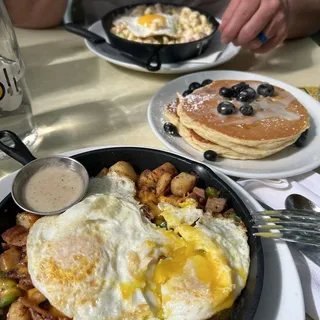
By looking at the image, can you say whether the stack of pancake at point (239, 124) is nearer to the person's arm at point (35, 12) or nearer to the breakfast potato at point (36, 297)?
the breakfast potato at point (36, 297)

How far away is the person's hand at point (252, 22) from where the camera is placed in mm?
2266

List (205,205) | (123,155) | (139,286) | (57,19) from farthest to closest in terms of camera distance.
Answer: (57,19) → (123,155) → (205,205) → (139,286)

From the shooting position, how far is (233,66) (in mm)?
2471

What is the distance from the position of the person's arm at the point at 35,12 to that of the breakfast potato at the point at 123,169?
1.73 meters

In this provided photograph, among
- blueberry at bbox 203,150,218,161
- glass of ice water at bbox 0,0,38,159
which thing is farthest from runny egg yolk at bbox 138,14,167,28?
blueberry at bbox 203,150,218,161

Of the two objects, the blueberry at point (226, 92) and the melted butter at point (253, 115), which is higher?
the blueberry at point (226, 92)

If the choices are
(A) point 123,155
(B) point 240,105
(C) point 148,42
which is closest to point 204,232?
(A) point 123,155

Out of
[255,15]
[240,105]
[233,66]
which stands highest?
[255,15]

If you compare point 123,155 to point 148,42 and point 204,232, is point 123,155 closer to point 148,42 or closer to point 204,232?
point 204,232

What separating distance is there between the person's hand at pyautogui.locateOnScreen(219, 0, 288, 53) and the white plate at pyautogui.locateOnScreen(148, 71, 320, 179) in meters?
0.37

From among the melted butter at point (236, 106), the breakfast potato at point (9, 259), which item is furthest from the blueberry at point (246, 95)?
the breakfast potato at point (9, 259)

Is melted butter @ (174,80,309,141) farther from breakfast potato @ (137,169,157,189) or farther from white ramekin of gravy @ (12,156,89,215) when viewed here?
→ white ramekin of gravy @ (12,156,89,215)

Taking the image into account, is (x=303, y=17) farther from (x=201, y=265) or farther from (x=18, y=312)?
(x=18, y=312)

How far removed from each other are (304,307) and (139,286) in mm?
478
